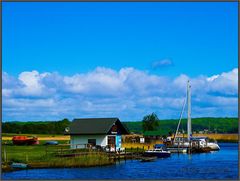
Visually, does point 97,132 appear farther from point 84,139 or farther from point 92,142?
point 84,139

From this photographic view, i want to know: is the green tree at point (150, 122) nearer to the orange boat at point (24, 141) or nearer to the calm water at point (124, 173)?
the orange boat at point (24, 141)

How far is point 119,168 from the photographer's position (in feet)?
158

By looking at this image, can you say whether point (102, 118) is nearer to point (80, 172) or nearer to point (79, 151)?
point (79, 151)

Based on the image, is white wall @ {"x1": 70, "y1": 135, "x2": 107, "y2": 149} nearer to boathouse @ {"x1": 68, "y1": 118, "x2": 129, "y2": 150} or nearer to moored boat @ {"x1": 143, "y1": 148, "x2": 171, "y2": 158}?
boathouse @ {"x1": 68, "y1": 118, "x2": 129, "y2": 150}

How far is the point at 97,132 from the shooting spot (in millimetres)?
61438

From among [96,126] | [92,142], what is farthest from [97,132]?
[92,142]

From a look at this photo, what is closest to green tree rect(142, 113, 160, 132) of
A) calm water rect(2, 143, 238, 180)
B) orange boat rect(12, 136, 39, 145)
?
orange boat rect(12, 136, 39, 145)

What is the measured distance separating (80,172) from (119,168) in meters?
5.63

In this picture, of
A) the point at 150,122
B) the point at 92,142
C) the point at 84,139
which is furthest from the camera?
the point at 150,122

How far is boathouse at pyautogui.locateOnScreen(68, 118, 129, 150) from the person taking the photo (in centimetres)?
6159

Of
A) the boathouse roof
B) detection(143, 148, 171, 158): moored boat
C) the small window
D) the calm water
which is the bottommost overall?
the calm water

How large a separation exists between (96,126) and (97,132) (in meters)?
1.39

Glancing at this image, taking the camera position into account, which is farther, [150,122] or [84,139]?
[150,122]

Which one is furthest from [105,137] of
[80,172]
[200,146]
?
[200,146]
